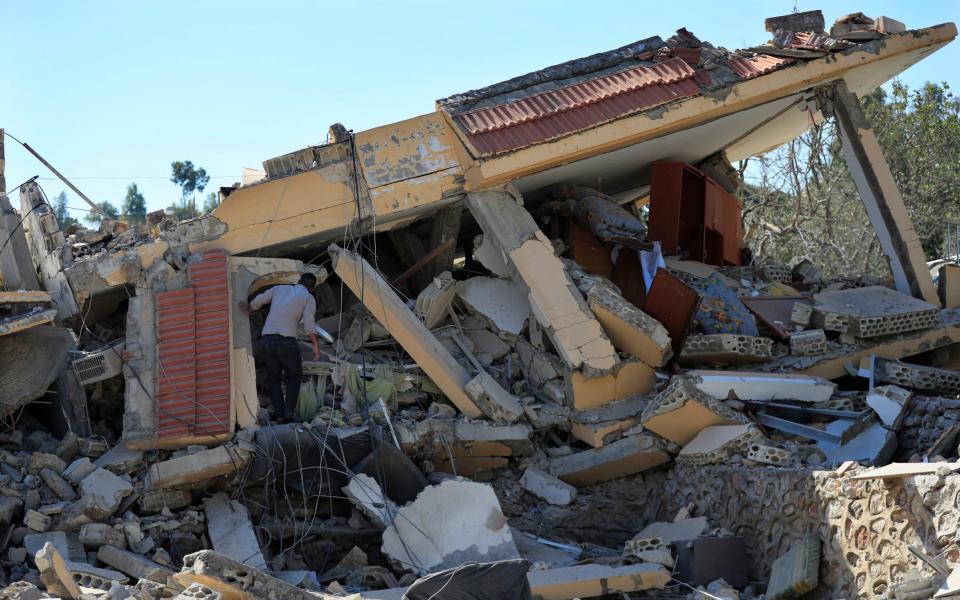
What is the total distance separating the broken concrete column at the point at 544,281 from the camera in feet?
35.9

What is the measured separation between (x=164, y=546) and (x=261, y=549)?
761mm

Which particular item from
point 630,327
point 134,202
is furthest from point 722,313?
point 134,202

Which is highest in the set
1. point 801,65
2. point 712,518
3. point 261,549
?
point 801,65

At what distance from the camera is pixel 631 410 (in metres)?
10.8

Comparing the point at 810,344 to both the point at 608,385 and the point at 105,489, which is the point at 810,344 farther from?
the point at 105,489

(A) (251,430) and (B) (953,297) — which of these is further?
(B) (953,297)

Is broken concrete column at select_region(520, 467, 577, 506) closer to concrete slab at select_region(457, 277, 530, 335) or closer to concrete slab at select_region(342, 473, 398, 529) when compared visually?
concrete slab at select_region(342, 473, 398, 529)

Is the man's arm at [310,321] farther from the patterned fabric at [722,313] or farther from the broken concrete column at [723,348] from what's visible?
the patterned fabric at [722,313]

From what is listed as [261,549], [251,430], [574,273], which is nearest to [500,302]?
[574,273]

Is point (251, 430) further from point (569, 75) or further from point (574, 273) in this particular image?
point (569, 75)

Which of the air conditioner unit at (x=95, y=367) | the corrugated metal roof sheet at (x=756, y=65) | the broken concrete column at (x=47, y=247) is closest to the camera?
the air conditioner unit at (x=95, y=367)

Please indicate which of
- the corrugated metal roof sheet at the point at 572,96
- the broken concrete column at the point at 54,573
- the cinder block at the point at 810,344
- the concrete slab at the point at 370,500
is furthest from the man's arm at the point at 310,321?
the cinder block at the point at 810,344

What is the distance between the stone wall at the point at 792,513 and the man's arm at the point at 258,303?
107 inches

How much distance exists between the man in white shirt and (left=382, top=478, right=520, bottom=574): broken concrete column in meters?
1.88
